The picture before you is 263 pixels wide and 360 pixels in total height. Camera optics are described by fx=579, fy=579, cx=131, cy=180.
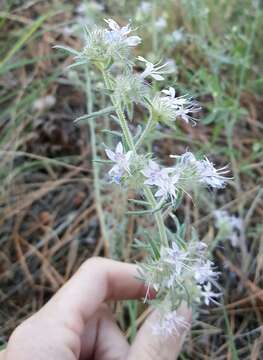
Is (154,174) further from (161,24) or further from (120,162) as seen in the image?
(161,24)

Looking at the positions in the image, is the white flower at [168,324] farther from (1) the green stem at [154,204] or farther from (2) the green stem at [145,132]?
(2) the green stem at [145,132]

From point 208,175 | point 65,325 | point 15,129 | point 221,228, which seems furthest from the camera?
point 15,129

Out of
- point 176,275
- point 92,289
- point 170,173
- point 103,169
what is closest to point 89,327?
point 92,289

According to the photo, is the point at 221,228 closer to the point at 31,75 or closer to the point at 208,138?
the point at 208,138

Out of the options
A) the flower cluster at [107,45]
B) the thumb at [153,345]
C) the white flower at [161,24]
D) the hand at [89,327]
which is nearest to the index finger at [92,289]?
the hand at [89,327]

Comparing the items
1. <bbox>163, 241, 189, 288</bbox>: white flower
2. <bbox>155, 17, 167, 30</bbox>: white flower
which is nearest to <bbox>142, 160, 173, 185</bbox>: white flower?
<bbox>163, 241, 189, 288</bbox>: white flower

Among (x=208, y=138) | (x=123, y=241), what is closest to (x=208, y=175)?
(x=123, y=241)

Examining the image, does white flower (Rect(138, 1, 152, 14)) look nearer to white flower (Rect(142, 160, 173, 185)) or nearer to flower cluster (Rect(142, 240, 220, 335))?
flower cluster (Rect(142, 240, 220, 335))
